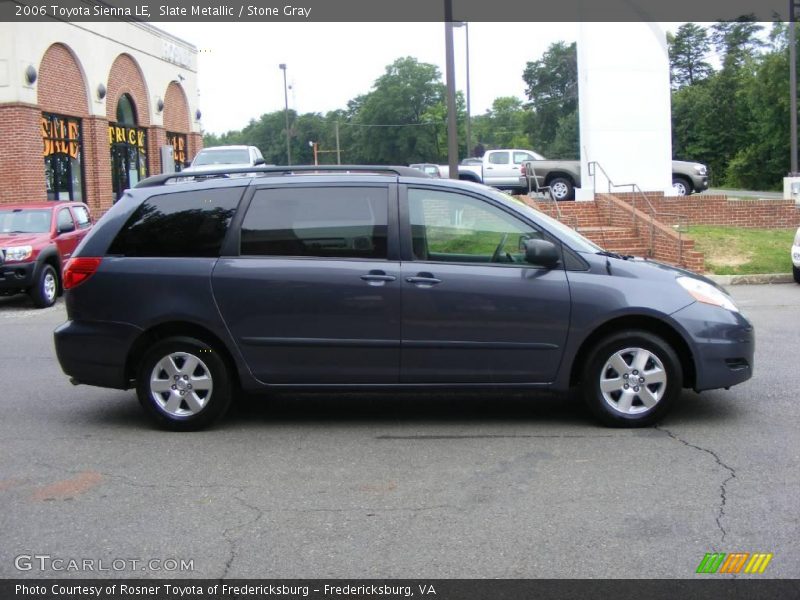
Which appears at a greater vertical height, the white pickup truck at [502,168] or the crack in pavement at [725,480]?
the white pickup truck at [502,168]

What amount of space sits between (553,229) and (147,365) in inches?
122

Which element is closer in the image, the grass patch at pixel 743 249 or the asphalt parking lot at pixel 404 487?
the asphalt parking lot at pixel 404 487

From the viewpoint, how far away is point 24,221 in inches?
615

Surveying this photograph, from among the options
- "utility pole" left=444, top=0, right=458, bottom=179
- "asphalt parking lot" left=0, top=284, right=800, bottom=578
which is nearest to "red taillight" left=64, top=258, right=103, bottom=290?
"asphalt parking lot" left=0, top=284, right=800, bottom=578

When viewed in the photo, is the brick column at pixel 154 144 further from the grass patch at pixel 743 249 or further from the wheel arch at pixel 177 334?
the wheel arch at pixel 177 334

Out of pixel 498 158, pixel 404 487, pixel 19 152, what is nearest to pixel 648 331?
pixel 404 487

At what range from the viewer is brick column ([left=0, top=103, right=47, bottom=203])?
2256 cm

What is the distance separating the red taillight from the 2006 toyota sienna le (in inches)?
0.6

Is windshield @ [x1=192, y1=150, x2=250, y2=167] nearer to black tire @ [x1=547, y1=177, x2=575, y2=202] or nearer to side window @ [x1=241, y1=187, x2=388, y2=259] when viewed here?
black tire @ [x1=547, y1=177, x2=575, y2=202]

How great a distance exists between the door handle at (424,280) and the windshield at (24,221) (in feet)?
36.3

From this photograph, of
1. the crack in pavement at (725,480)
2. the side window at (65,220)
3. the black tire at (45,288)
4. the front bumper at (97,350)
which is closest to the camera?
the crack in pavement at (725,480)

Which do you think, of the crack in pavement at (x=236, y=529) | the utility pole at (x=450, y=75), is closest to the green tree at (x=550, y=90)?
the utility pole at (x=450, y=75)

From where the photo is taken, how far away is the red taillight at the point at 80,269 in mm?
6629

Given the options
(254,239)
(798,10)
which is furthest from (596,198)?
(254,239)
